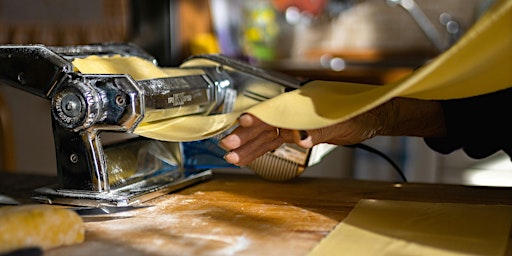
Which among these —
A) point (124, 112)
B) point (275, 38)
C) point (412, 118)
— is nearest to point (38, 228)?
point (124, 112)

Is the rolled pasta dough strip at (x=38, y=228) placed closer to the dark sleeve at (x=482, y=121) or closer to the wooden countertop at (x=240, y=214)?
the wooden countertop at (x=240, y=214)

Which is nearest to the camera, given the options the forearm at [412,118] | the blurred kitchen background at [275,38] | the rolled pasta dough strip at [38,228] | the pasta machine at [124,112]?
the rolled pasta dough strip at [38,228]

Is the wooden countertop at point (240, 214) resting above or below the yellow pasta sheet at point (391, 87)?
below

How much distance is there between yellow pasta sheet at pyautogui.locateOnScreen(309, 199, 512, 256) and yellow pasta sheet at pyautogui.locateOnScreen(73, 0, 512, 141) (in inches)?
5.4

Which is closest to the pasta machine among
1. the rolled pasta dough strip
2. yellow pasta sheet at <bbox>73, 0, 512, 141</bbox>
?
yellow pasta sheet at <bbox>73, 0, 512, 141</bbox>

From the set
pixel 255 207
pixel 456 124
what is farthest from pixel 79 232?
pixel 456 124

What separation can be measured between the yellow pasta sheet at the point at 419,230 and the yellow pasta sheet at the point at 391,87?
136 millimetres

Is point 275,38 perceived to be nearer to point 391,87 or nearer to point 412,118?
point 412,118

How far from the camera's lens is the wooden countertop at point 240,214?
0.72 m

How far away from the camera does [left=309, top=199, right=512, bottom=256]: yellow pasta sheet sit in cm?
71

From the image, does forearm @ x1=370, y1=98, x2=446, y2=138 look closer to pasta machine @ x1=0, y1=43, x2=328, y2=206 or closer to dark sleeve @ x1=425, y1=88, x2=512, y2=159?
dark sleeve @ x1=425, y1=88, x2=512, y2=159

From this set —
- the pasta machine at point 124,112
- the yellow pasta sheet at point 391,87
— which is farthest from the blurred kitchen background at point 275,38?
the yellow pasta sheet at point 391,87

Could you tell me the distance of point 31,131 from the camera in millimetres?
2633

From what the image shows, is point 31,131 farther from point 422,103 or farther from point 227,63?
point 422,103
